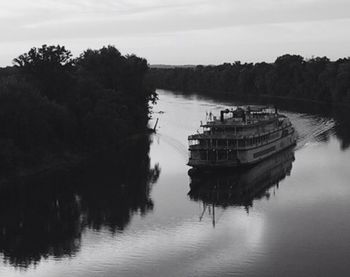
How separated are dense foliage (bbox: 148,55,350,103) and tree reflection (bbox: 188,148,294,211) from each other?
2572 inches

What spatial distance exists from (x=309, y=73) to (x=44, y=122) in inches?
4083

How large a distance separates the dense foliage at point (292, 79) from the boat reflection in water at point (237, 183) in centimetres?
6537

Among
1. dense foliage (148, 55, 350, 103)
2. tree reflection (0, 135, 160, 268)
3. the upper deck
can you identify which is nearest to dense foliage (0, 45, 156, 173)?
tree reflection (0, 135, 160, 268)

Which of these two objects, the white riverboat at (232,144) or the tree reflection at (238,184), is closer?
the tree reflection at (238,184)

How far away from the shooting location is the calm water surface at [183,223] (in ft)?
117

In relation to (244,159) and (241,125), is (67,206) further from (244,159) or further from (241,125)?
(241,125)

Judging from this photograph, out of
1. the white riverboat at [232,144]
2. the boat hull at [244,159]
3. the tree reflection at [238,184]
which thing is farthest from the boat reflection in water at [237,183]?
the white riverboat at [232,144]

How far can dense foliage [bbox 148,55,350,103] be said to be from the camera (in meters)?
136

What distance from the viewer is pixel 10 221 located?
4541 cm

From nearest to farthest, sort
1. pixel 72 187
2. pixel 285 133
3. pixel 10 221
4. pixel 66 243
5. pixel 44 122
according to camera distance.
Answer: pixel 66 243 < pixel 10 221 < pixel 72 187 < pixel 44 122 < pixel 285 133

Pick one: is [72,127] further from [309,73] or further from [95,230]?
[309,73]

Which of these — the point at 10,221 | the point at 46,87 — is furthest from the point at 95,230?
the point at 46,87

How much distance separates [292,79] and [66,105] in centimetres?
10256

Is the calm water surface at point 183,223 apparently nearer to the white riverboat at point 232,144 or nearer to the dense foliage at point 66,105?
the white riverboat at point 232,144
